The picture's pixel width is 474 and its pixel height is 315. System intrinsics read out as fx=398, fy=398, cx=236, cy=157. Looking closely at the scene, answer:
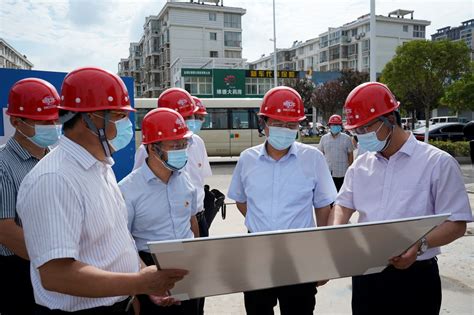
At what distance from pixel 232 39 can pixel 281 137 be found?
188 ft

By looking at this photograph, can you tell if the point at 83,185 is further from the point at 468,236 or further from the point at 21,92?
the point at 468,236

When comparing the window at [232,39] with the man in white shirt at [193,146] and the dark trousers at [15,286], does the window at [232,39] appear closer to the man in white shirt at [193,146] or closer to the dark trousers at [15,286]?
the man in white shirt at [193,146]

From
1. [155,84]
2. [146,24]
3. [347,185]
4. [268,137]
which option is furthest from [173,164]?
[146,24]

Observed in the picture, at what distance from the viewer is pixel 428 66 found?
16.0 meters

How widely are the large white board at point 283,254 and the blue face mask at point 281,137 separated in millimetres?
1012

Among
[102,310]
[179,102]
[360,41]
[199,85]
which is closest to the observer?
[102,310]

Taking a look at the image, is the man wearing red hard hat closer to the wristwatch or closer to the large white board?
the large white board

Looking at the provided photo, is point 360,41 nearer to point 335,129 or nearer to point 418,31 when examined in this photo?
point 418,31

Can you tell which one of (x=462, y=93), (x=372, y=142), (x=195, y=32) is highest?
(x=195, y=32)

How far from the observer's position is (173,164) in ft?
8.26

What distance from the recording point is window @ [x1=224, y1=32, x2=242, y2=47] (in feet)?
187

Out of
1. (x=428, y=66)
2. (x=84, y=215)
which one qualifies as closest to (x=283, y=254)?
(x=84, y=215)

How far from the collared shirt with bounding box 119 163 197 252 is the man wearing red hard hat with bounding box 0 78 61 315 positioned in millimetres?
568

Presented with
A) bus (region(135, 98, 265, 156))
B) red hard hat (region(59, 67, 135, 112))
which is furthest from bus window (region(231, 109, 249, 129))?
red hard hat (region(59, 67, 135, 112))
